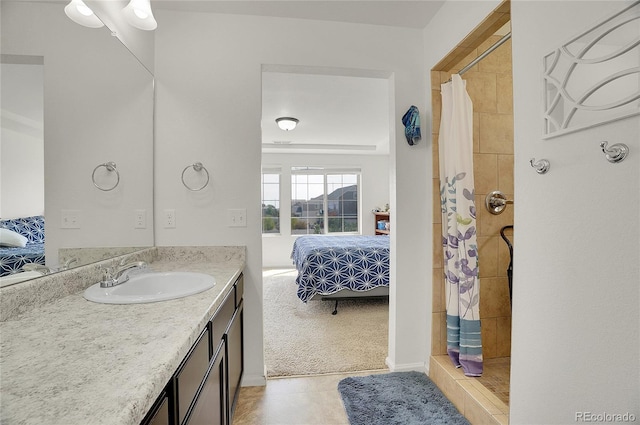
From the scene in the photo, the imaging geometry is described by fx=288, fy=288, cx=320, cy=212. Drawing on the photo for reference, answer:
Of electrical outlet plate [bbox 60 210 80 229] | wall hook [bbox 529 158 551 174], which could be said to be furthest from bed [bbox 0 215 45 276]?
wall hook [bbox 529 158 551 174]

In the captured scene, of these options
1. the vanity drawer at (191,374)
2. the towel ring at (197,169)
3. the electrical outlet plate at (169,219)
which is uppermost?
the towel ring at (197,169)

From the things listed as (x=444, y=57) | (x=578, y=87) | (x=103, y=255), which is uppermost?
(x=444, y=57)

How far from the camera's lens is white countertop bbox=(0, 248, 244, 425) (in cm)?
49

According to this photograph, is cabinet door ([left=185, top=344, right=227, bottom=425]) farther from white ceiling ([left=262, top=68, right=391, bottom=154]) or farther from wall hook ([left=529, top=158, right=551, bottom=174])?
white ceiling ([left=262, top=68, right=391, bottom=154])

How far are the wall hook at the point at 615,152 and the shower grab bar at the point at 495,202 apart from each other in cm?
117

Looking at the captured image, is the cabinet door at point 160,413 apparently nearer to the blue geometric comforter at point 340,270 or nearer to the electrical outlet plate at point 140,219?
the electrical outlet plate at point 140,219

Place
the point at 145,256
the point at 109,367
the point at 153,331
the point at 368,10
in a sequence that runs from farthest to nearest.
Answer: the point at 368,10 < the point at 145,256 < the point at 153,331 < the point at 109,367

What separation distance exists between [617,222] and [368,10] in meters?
1.78

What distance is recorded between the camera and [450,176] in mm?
1809

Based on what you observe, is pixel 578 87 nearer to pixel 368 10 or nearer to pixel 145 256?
pixel 368 10

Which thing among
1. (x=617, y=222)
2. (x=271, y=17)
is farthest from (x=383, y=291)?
(x=271, y=17)

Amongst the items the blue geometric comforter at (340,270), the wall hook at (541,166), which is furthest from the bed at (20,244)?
the blue geometric comforter at (340,270)

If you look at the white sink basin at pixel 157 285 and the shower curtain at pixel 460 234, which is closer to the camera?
the white sink basin at pixel 157 285

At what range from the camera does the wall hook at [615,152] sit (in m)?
0.83
